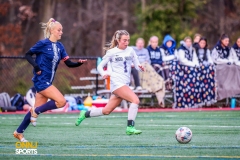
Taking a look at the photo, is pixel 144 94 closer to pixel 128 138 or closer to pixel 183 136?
pixel 128 138

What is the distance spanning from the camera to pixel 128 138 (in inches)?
421

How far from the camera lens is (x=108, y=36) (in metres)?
42.9

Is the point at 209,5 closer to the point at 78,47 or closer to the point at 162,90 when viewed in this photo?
the point at 78,47

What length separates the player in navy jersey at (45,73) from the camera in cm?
1052

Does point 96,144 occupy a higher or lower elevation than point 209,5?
lower

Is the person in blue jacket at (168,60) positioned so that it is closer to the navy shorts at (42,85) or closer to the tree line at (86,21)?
the navy shorts at (42,85)

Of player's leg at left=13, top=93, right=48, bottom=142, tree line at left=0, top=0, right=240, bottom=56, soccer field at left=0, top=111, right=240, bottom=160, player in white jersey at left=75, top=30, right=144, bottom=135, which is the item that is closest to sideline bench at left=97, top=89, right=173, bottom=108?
soccer field at left=0, top=111, right=240, bottom=160

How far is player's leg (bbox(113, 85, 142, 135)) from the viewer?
1096 centimetres

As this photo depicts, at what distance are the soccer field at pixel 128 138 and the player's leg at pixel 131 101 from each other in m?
0.18

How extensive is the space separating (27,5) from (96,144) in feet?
107

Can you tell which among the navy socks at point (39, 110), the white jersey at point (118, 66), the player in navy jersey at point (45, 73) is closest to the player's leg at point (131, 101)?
the white jersey at point (118, 66)

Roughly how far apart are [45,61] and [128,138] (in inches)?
71.1

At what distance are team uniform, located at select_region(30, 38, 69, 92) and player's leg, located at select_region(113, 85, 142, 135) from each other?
4.14 feet

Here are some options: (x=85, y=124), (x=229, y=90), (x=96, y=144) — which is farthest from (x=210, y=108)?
(x=96, y=144)
